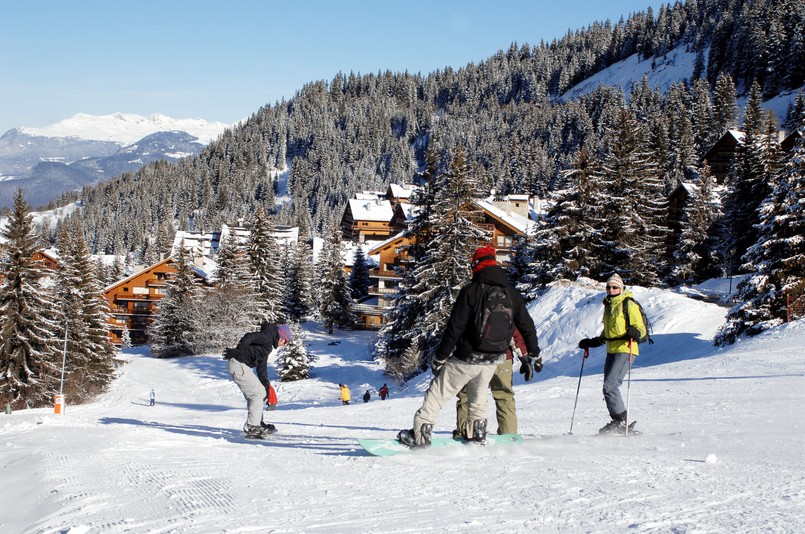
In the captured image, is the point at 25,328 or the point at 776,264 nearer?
the point at 776,264

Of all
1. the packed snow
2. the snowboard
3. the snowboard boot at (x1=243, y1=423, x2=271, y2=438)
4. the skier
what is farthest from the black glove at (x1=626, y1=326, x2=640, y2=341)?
the snowboard boot at (x1=243, y1=423, x2=271, y2=438)

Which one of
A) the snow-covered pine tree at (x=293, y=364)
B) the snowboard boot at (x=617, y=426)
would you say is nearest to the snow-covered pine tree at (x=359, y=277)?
the snow-covered pine tree at (x=293, y=364)

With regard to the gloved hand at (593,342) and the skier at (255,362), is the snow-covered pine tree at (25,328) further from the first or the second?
the gloved hand at (593,342)

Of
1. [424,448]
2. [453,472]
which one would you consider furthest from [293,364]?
[453,472]

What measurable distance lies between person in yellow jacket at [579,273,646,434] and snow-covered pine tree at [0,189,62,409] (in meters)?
29.8

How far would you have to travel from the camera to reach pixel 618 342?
23.5 feet

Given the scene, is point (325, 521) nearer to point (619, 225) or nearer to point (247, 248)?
point (619, 225)

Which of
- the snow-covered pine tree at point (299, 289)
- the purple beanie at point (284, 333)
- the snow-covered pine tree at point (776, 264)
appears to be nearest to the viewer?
the purple beanie at point (284, 333)

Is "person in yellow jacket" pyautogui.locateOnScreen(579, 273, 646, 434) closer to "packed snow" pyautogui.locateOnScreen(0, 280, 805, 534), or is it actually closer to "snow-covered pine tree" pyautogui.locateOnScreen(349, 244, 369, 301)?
"packed snow" pyautogui.locateOnScreen(0, 280, 805, 534)

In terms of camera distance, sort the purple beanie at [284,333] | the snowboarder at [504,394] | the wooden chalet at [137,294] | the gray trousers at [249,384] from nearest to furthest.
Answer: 1. the snowboarder at [504,394]
2. the gray trousers at [249,384]
3. the purple beanie at [284,333]
4. the wooden chalet at [137,294]

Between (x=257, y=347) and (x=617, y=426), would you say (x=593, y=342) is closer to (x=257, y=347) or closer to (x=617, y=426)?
(x=617, y=426)

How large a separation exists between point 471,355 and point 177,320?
4812 cm

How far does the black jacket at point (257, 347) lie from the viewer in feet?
26.9

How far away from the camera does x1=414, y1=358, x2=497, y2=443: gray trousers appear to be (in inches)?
229
